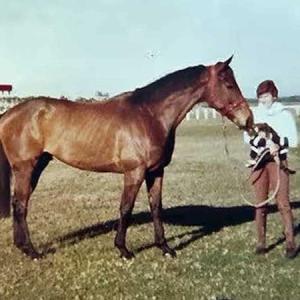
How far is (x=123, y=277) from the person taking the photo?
7.84 m

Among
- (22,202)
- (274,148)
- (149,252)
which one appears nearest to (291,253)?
(274,148)

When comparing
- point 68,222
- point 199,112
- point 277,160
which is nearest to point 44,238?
point 68,222

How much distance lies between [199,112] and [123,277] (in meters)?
44.9

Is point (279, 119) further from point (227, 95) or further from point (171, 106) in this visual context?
point (171, 106)

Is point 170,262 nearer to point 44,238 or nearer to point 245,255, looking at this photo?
point 245,255

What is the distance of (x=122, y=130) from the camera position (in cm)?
884

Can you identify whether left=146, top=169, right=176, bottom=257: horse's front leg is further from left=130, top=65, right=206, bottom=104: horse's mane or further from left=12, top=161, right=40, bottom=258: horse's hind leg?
left=12, top=161, right=40, bottom=258: horse's hind leg

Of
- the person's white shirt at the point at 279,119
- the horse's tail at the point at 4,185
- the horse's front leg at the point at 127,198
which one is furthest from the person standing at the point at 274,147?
the horse's tail at the point at 4,185

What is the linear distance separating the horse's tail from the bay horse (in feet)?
4.65

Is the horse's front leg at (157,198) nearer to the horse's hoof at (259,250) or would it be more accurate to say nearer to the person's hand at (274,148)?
the horse's hoof at (259,250)

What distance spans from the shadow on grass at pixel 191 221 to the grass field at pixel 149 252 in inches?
0.6

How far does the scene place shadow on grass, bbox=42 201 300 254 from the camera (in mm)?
9922

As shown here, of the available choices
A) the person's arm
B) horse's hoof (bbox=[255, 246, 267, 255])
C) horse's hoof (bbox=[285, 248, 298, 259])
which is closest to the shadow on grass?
horse's hoof (bbox=[255, 246, 267, 255])

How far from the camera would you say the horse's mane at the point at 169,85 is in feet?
29.2
